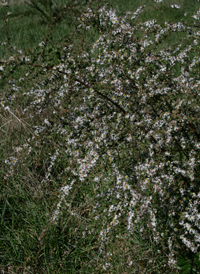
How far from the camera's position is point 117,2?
10.0m

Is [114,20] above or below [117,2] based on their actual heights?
below

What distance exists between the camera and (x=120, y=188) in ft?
7.64

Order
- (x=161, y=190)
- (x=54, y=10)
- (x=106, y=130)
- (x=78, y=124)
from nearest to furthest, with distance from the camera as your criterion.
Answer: (x=161, y=190)
(x=106, y=130)
(x=78, y=124)
(x=54, y=10)

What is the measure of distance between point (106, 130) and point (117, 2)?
910 cm

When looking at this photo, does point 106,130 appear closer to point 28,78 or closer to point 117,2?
point 28,78

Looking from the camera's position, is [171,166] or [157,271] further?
[157,271]

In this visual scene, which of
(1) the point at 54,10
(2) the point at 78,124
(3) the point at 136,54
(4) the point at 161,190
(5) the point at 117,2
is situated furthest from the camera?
(5) the point at 117,2

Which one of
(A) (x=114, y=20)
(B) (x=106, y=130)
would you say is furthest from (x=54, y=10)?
(B) (x=106, y=130)

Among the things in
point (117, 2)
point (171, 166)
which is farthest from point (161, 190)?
point (117, 2)

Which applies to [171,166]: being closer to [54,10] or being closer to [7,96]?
[7,96]

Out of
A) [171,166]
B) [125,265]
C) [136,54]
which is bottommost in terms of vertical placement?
[125,265]

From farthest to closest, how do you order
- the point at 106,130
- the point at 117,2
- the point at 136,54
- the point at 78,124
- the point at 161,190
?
the point at 117,2 → the point at 136,54 → the point at 78,124 → the point at 106,130 → the point at 161,190

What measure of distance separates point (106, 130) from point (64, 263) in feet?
4.10

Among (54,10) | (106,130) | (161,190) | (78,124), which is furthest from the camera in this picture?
(54,10)
